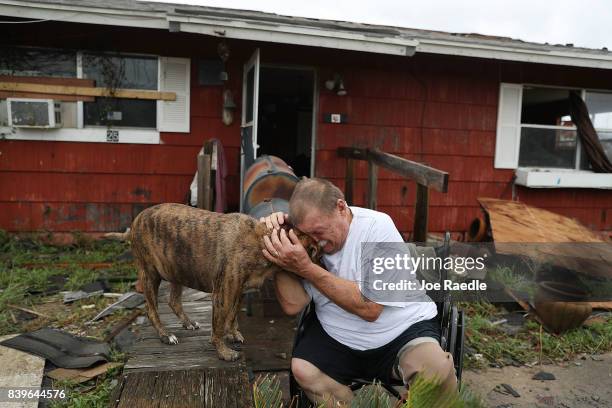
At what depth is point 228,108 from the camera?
23.1ft

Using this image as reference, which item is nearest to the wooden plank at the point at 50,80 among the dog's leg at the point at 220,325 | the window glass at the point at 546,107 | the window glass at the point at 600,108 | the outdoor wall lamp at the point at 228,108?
the outdoor wall lamp at the point at 228,108

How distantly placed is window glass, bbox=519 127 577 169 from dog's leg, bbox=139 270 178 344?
279 inches

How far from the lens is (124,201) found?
23.3 ft

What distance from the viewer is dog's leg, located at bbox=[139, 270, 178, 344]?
10.6 ft

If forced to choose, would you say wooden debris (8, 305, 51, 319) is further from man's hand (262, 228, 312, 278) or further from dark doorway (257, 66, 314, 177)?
dark doorway (257, 66, 314, 177)

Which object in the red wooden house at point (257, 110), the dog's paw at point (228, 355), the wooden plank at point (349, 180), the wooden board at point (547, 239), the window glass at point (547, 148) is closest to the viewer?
the dog's paw at point (228, 355)

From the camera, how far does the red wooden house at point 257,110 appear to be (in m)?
6.42

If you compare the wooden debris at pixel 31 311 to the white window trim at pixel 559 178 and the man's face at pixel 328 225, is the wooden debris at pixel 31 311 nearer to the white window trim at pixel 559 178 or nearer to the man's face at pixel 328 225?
the man's face at pixel 328 225

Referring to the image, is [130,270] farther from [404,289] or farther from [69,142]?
[404,289]

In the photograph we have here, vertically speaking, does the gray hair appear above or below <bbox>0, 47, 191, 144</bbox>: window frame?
below

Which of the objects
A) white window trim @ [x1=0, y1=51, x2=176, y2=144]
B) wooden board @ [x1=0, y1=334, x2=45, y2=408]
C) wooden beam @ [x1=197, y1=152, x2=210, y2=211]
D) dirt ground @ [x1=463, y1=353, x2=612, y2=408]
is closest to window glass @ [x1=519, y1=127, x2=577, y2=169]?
dirt ground @ [x1=463, y1=353, x2=612, y2=408]

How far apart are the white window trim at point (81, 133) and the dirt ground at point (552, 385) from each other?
5221 mm

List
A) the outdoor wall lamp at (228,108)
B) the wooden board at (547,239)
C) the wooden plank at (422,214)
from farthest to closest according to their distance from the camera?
1. the outdoor wall lamp at (228,108)
2. the wooden board at (547,239)
3. the wooden plank at (422,214)

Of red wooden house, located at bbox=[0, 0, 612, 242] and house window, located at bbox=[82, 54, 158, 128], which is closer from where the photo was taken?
red wooden house, located at bbox=[0, 0, 612, 242]
